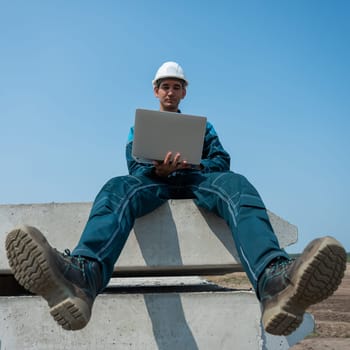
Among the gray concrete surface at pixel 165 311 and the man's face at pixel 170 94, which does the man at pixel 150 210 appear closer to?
the gray concrete surface at pixel 165 311

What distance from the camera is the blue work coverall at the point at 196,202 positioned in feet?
6.45

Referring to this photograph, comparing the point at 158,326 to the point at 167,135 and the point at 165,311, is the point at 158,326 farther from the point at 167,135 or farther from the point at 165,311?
the point at 167,135

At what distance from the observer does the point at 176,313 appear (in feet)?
8.36

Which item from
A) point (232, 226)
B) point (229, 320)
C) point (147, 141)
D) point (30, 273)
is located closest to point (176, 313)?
point (229, 320)

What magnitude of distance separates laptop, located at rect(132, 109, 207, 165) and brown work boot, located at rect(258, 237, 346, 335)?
95 cm

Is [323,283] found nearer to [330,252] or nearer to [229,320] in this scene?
[330,252]

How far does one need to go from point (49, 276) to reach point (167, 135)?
106cm

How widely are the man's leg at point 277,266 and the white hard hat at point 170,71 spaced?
3.45ft

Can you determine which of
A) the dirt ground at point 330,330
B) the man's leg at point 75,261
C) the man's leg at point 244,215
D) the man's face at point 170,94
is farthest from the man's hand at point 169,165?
the dirt ground at point 330,330

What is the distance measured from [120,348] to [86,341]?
0.60 ft

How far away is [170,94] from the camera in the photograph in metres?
3.06

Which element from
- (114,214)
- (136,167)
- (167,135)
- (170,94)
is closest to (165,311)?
(114,214)

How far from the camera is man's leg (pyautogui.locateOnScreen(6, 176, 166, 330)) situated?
5.52 feet

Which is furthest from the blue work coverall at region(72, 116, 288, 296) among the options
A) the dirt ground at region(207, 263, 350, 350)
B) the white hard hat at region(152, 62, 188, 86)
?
the dirt ground at region(207, 263, 350, 350)
